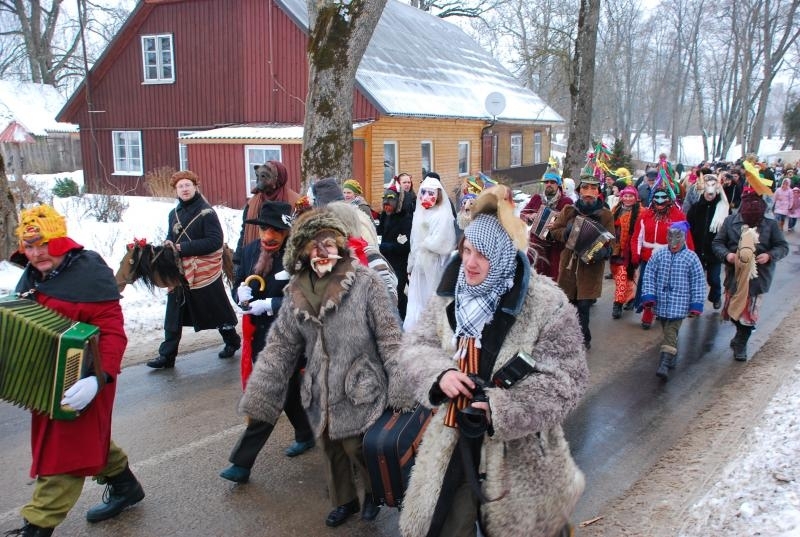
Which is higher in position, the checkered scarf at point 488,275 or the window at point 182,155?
the window at point 182,155

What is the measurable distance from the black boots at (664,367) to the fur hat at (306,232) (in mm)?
4098

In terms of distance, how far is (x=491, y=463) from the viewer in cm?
261

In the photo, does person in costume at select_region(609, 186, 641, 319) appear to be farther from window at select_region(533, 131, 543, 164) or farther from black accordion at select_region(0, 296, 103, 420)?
window at select_region(533, 131, 543, 164)

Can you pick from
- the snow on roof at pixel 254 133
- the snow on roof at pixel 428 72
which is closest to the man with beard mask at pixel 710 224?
the snow on roof at pixel 428 72

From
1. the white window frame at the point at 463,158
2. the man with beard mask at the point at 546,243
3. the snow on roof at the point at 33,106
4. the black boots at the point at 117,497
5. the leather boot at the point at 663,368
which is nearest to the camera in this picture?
the black boots at the point at 117,497

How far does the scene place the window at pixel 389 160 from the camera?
20844mm

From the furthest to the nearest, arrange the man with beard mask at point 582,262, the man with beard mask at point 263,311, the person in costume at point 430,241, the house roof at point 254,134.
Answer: the house roof at point 254,134 → the man with beard mask at point 582,262 → the person in costume at point 430,241 → the man with beard mask at point 263,311

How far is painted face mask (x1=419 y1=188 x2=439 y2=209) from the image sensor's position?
6910 mm

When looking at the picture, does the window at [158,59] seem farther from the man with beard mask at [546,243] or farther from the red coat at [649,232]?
the red coat at [649,232]

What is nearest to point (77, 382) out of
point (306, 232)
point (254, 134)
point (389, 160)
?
point (306, 232)

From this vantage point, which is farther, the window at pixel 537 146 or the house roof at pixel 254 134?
the window at pixel 537 146

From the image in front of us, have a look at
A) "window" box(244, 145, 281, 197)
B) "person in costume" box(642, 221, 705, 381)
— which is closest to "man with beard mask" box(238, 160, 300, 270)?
"person in costume" box(642, 221, 705, 381)

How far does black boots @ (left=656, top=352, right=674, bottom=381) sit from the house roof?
1347 cm

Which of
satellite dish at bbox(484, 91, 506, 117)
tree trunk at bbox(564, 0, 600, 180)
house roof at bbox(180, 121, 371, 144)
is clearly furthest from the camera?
house roof at bbox(180, 121, 371, 144)
